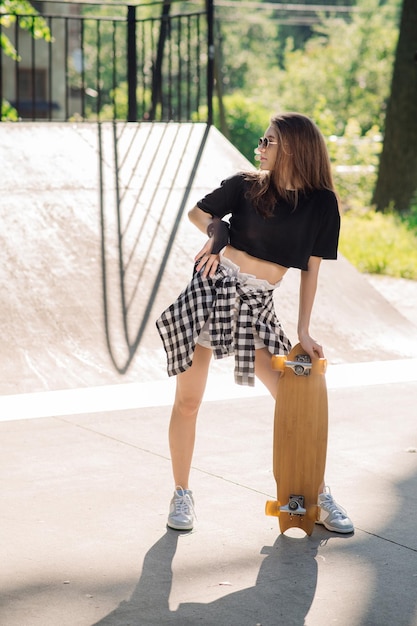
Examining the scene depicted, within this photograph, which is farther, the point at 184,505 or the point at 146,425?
the point at 146,425

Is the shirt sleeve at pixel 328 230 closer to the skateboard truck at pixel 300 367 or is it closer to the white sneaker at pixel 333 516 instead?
the skateboard truck at pixel 300 367

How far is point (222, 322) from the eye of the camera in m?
4.27

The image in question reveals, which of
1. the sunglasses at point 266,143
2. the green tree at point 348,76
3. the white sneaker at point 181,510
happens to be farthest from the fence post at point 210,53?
the green tree at point 348,76

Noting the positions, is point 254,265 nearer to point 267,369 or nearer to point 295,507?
point 267,369

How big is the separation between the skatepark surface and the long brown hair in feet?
4.62

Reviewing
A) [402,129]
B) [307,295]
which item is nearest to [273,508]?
[307,295]

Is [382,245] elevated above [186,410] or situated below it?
below

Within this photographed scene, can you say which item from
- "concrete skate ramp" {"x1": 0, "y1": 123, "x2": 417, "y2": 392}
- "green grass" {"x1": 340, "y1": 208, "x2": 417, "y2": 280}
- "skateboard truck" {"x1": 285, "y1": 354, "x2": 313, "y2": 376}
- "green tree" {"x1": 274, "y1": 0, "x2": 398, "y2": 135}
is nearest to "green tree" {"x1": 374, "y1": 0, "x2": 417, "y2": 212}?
"green grass" {"x1": 340, "y1": 208, "x2": 417, "y2": 280}

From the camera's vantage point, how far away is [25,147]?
9500 millimetres

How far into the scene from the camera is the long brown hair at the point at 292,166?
167 inches

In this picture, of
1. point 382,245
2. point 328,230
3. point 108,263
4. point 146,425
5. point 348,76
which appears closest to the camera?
point 328,230

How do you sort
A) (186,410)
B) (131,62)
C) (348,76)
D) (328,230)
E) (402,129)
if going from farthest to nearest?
(348,76), (402,129), (131,62), (186,410), (328,230)

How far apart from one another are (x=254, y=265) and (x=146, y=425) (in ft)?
6.51

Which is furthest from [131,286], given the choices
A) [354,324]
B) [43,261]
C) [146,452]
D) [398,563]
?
[398,563]
